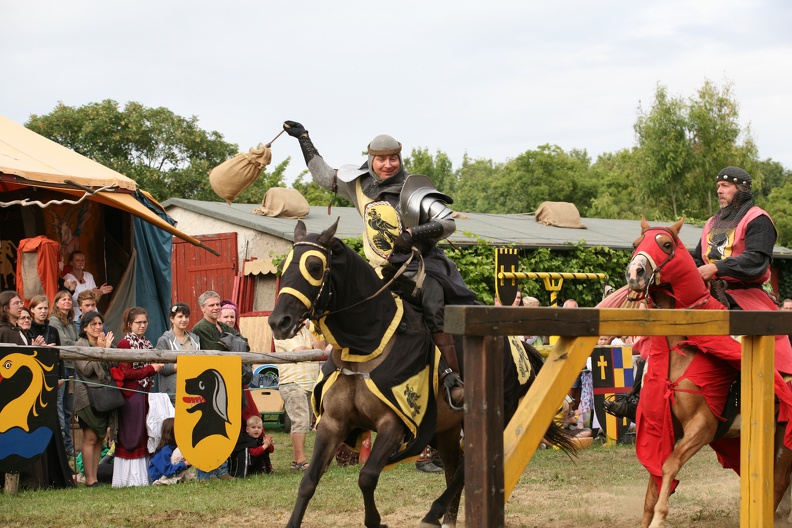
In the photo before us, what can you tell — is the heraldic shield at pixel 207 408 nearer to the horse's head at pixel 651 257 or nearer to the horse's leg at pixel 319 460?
the horse's leg at pixel 319 460

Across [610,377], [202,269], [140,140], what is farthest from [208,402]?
[140,140]

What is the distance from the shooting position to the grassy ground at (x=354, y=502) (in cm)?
671

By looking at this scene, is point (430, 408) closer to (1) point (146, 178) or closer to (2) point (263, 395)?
(2) point (263, 395)

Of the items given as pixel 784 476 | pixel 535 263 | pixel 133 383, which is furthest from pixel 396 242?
pixel 535 263

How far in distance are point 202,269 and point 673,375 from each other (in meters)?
14.9

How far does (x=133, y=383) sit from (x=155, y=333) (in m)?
5.27

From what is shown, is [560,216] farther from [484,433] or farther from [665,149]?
[484,433]

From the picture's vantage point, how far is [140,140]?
103 ft

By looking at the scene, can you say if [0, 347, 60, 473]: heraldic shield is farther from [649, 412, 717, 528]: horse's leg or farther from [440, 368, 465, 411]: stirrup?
[649, 412, 717, 528]: horse's leg

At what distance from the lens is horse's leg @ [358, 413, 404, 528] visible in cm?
557

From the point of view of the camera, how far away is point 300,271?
17.5 ft

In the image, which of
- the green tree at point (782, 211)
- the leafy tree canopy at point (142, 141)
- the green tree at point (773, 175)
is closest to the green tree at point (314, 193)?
the leafy tree canopy at point (142, 141)

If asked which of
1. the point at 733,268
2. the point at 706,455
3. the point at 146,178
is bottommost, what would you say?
the point at 706,455

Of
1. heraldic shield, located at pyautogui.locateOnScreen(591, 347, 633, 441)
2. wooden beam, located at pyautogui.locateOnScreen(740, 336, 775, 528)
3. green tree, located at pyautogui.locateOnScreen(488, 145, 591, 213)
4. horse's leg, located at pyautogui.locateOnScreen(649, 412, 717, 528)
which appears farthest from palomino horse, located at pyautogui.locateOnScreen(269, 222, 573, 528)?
green tree, located at pyautogui.locateOnScreen(488, 145, 591, 213)
